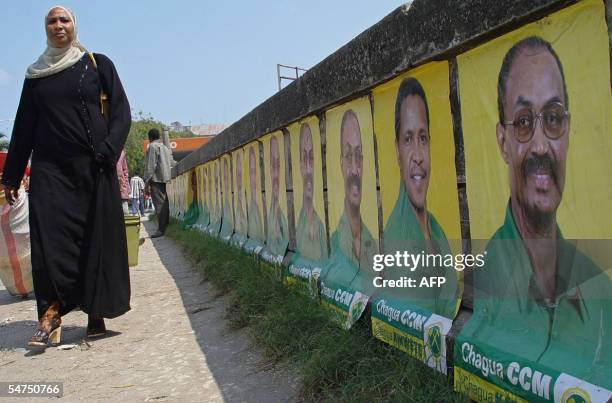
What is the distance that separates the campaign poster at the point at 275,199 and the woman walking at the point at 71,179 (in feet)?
4.33

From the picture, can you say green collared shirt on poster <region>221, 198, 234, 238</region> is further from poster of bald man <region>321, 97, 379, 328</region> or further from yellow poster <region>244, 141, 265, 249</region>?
poster of bald man <region>321, 97, 379, 328</region>

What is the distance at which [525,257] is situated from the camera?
6.49ft

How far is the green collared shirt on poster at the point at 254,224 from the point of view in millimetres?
5698

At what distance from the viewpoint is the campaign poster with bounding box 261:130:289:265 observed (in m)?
4.78

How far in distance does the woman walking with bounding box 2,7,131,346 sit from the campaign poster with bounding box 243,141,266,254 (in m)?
1.76

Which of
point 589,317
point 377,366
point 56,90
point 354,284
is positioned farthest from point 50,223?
point 589,317

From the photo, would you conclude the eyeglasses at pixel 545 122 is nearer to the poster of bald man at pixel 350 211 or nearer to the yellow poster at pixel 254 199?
the poster of bald man at pixel 350 211

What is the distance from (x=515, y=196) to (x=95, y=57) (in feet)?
11.2

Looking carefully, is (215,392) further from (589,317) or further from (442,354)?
(589,317)

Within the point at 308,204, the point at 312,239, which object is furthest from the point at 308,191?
the point at 312,239

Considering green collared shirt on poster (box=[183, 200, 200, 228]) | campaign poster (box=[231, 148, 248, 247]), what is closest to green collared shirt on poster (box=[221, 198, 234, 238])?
campaign poster (box=[231, 148, 248, 247])

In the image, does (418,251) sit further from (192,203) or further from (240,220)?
(192,203)

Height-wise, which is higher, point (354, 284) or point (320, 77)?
point (320, 77)

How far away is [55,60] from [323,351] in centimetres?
295
